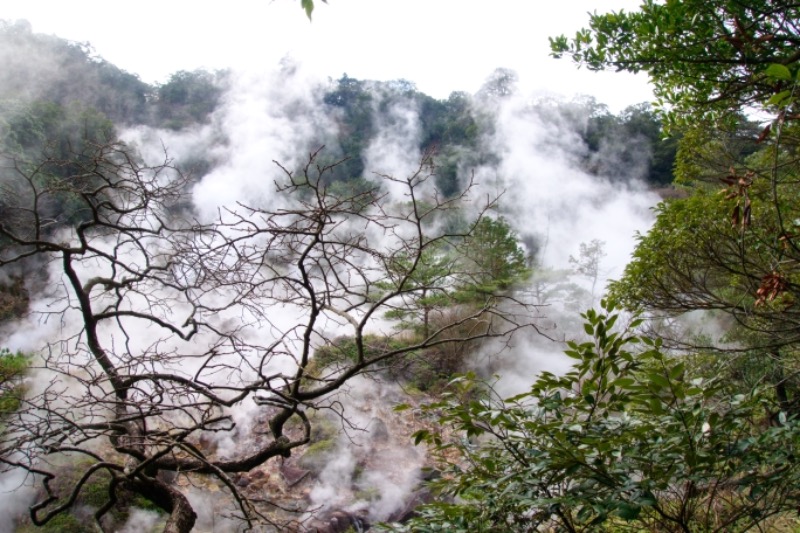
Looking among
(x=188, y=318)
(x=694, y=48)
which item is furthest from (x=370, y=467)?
(x=694, y=48)

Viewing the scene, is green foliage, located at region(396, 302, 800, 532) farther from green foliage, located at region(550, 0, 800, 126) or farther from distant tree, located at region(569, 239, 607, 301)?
distant tree, located at region(569, 239, 607, 301)

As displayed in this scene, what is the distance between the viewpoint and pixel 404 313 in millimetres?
4797

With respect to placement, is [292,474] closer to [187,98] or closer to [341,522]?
A: [341,522]

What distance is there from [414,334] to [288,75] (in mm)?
13851

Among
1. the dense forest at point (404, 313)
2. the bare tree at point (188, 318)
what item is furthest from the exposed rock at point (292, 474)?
the bare tree at point (188, 318)

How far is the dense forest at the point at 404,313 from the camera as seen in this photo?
1435mm

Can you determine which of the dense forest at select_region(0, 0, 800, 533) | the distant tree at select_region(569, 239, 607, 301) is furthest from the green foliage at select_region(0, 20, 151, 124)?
the distant tree at select_region(569, 239, 607, 301)

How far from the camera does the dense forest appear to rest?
4.71 ft

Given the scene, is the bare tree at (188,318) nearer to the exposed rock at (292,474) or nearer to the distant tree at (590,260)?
the exposed rock at (292,474)

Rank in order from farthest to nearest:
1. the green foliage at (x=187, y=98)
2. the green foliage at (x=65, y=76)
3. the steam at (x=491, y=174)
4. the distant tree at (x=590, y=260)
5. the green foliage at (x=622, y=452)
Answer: the green foliage at (x=187, y=98), the green foliage at (x=65, y=76), the distant tree at (x=590, y=260), the steam at (x=491, y=174), the green foliage at (x=622, y=452)

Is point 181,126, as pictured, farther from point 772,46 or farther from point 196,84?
point 772,46

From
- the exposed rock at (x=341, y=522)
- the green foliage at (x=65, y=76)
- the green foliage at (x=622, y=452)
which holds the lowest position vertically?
the green foliage at (x=622, y=452)

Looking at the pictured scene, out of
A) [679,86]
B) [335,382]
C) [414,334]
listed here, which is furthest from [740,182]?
[414,334]

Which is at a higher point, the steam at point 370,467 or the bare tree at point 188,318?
the steam at point 370,467
